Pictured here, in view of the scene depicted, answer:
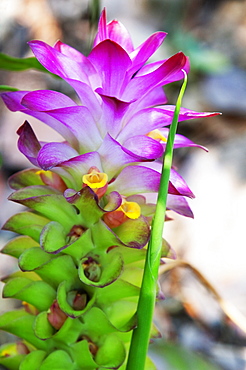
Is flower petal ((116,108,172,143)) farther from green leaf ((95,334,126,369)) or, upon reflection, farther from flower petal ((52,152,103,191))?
green leaf ((95,334,126,369))

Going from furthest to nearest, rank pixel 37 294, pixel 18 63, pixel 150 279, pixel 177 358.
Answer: pixel 177 358
pixel 18 63
pixel 37 294
pixel 150 279

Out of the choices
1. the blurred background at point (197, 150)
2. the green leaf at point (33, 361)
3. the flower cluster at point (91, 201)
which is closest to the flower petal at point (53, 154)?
the flower cluster at point (91, 201)

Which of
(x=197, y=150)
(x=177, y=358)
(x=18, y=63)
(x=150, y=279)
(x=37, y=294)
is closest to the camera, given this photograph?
(x=150, y=279)

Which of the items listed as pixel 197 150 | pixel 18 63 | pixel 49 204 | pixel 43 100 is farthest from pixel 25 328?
pixel 197 150

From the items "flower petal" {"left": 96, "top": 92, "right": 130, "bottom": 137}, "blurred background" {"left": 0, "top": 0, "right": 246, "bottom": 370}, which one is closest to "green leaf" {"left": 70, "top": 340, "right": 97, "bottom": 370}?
"flower petal" {"left": 96, "top": 92, "right": 130, "bottom": 137}

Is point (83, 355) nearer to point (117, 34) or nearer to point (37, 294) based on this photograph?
point (37, 294)

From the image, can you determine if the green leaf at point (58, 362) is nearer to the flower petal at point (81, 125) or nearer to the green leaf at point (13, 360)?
the green leaf at point (13, 360)
